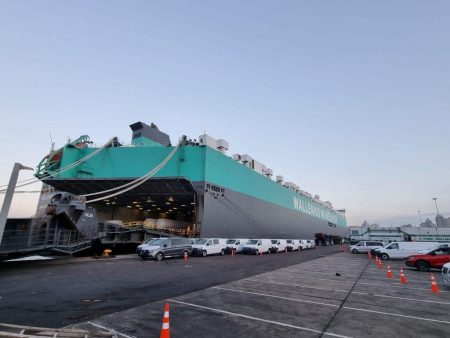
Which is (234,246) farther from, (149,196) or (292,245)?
(149,196)

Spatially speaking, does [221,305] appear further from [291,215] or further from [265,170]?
[291,215]

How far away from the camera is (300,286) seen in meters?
11.9

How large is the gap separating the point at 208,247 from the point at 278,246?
12.1m

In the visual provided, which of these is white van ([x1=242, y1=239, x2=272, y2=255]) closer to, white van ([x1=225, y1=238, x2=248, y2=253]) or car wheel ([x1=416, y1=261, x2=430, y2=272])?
white van ([x1=225, y1=238, x2=248, y2=253])

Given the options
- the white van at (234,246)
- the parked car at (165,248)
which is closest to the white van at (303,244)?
the white van at (234,246)

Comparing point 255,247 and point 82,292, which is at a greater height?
→ point 255,247

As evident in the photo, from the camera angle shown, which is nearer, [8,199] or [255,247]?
[8,199]

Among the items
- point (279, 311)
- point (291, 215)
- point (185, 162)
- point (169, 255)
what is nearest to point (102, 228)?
point (169, 255)

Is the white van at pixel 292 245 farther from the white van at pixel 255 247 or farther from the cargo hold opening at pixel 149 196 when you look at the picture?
the cargo hold opening at pixel 149 196

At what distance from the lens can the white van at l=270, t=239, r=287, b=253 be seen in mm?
34669

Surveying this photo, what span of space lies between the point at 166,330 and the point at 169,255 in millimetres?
19502

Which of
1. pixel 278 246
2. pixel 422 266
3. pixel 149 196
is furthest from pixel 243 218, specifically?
pixel 422 266

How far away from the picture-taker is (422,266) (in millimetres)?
19219

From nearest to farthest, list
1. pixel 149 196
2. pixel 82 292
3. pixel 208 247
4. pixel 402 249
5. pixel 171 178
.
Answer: pixel 82 292 < pixel 208 247 < pixel 402 249 < pixel 171 178 < pixel 149 196
